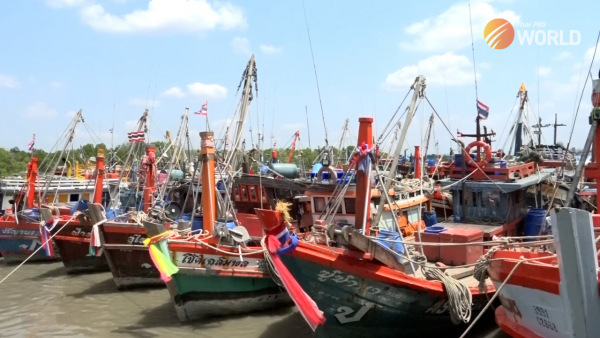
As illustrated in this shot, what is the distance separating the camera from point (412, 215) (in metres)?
14.5

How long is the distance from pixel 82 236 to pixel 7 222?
3.88 meters

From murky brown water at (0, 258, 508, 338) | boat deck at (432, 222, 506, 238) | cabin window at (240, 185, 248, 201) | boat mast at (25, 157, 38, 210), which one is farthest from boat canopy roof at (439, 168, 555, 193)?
boat mast at (25, 157, 38, 210)

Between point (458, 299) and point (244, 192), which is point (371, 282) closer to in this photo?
point (458, 299)

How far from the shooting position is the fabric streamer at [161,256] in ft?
34.3

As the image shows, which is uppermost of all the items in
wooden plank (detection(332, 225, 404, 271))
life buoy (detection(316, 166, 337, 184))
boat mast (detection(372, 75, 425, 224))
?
boat mast (detection(372, 75, 425, 224))

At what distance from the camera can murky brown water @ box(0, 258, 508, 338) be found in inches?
414

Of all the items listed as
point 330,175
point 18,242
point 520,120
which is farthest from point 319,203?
point 520,120

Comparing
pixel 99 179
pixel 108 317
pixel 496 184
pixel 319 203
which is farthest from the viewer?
pixel 99 179

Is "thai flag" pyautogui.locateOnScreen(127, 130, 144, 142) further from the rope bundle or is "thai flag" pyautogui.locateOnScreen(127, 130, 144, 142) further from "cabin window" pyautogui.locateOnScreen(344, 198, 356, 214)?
the rope bundle

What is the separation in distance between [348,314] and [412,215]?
Answer: 263 inches

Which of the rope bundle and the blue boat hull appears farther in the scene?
the blue boat hull

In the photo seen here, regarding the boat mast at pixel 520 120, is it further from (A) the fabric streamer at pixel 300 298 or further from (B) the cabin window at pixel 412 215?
(A) the fabric streamer at pixel 300 298

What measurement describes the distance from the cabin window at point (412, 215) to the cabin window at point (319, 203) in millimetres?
2786

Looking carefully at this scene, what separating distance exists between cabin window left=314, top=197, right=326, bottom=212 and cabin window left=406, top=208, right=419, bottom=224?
2786 mm
